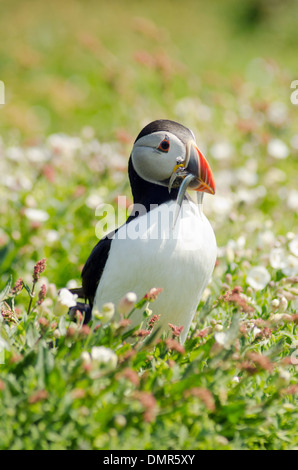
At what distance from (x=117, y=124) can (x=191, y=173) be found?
16.4 feet

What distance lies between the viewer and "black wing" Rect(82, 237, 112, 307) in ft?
10.8

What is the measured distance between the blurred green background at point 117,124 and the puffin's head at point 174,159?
1623 mm

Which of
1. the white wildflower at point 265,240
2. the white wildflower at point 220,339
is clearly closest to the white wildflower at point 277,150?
the white wildflower at point 265,240

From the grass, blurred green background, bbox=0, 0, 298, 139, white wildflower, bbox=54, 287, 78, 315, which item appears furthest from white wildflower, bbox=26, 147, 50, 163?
white wildflower, bbox=54, 287, 78, 315

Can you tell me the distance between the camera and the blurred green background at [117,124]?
500 centimetres

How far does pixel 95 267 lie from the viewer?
11.0 ft

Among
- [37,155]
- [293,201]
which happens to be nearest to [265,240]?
[293,201]

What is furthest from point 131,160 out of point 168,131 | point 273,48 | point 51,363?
point 273,48

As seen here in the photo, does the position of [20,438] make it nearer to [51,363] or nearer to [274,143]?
[51,363]

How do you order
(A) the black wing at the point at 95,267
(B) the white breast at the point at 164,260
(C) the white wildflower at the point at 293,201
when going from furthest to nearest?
(C) the white wildflower at the point at 293,201
(A) the black wing at the point at 95,267
(B) the white breast at the point at 164,260

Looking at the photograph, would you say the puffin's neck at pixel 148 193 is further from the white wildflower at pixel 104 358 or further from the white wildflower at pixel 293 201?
the white wildflower at pixel 293 201

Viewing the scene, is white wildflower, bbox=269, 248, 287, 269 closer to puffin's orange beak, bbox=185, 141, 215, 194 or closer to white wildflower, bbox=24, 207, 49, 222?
puffin's orange beak, bbox=185, 141, 215, 194

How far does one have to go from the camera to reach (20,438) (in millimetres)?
2418

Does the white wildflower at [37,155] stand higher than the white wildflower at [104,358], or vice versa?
the white wildflower at [37,155]
